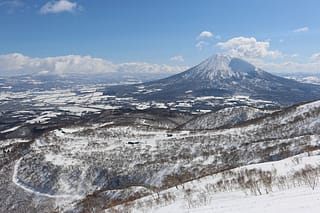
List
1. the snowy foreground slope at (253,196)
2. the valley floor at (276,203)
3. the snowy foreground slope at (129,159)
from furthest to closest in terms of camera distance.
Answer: the snowy foreground slope at (129,159) < the snowy foreground slope at (253,196) < the valley floor at (276,203)

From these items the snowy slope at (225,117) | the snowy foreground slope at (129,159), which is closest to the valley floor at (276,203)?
the snowy foreground slope at (129,159)

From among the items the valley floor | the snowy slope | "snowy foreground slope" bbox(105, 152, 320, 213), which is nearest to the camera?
the valley floor

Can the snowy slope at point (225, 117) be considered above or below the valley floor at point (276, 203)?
below

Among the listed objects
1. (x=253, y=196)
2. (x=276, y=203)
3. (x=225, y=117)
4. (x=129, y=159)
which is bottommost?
(x=129, y=159)

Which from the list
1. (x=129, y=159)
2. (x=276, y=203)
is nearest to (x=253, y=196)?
(x=276, y=203)

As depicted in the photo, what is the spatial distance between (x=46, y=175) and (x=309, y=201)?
129 feet

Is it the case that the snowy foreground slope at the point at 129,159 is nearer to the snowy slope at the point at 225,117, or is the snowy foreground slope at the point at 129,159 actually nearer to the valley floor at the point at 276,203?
the valley floor at the point at 276,203

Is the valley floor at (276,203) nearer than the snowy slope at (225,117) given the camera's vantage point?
Yes

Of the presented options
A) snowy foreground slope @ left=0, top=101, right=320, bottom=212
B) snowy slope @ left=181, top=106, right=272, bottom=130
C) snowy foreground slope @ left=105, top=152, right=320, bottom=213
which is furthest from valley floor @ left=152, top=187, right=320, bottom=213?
snowy slope @ left=181, top=106, right=272, bottom=130

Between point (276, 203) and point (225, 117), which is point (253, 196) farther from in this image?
point (225, 117)

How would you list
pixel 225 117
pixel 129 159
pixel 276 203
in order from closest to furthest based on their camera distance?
pixel 276 203 → pixel 129 159 → pixel 225 117

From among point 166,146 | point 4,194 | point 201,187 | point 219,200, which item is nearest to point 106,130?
point 166,146

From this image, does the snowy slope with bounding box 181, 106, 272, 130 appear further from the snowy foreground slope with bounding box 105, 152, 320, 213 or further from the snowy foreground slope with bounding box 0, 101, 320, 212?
the snowy foreground slope with bounding box 105, 152, 320, 213

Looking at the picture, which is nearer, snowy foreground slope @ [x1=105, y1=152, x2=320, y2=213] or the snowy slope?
snowy foreground slope @ [x1=105, y1=152, x2=320, y2=213]
